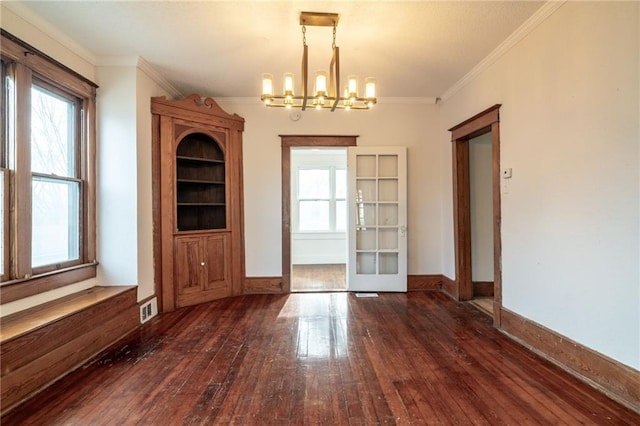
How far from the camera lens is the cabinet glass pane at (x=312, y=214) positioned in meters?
7.07

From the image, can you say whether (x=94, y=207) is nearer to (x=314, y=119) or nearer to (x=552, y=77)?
(x=314, y=119)

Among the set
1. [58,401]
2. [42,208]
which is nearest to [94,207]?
[42,208]

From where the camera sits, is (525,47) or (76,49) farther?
(76,49)

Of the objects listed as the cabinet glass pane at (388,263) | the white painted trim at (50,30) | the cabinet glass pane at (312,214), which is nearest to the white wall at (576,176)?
the cabinet glass pane at (388,263)

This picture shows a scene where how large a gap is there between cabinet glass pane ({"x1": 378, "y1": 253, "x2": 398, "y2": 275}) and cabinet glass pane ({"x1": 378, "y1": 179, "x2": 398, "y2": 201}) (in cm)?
83

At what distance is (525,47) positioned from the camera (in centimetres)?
274

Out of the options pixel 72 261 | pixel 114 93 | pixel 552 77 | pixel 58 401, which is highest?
pixel 114 93

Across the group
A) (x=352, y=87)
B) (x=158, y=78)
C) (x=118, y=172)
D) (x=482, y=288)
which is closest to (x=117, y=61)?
(x=158, y=78)

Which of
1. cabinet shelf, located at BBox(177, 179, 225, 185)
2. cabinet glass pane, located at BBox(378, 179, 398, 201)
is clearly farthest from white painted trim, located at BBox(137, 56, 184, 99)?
cabinet glass pane, located at BBox(378, 179, 398, 201)

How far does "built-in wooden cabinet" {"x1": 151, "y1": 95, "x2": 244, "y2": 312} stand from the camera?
3.66m

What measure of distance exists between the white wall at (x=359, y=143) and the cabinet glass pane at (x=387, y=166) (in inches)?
8.6

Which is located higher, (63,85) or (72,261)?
(63,85)

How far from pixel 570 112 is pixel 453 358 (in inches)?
82.5

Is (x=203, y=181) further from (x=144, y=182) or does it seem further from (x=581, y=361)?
(x=581, y=361)
